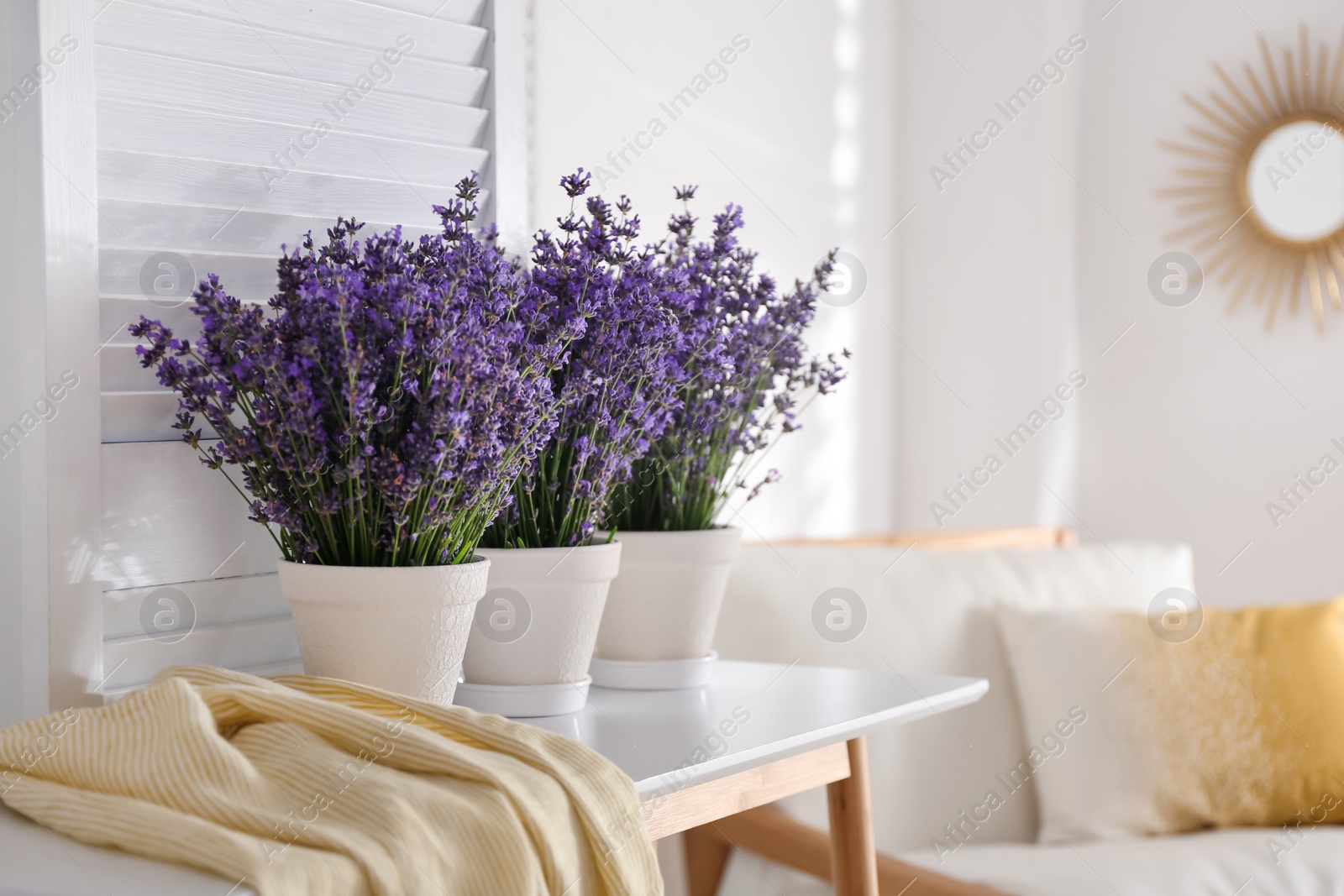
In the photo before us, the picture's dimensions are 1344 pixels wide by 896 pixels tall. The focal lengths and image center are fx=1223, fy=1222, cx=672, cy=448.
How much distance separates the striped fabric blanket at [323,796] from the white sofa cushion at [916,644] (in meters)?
0.96

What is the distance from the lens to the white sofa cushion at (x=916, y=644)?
1.79 m

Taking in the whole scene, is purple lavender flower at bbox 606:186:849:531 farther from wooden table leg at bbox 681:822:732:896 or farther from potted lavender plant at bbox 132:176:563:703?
wooden table leg at bbox 681:822:732:896

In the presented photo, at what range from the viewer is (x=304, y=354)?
37.0 inches

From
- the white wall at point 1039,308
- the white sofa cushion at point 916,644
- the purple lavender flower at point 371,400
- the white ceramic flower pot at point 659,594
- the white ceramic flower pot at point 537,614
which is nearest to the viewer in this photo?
the purple lavender flower at point 371,400

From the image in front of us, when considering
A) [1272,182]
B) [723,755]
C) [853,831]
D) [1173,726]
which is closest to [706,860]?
[853,831]

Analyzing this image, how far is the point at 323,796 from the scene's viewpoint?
74 centimetres

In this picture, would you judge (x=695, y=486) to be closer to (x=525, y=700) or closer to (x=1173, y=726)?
(x=525, y=700)

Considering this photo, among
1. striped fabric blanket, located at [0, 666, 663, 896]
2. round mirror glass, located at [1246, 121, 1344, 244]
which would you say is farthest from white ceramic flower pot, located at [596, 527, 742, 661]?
round mirror glass, located at [1246, 121, 1344, 244]

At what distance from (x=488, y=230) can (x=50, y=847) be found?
756 mm

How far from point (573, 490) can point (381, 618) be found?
0.74ft

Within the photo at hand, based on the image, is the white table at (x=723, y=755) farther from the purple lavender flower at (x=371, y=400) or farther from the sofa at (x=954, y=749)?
the sofa at (x=954, y=749)

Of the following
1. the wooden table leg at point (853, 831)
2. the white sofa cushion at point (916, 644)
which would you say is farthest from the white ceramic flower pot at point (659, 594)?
the white sofa cushion at point (916, 644)

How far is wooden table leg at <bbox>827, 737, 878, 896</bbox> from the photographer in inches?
49.5

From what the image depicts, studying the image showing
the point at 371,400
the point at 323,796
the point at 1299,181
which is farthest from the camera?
the point at 1299,181
